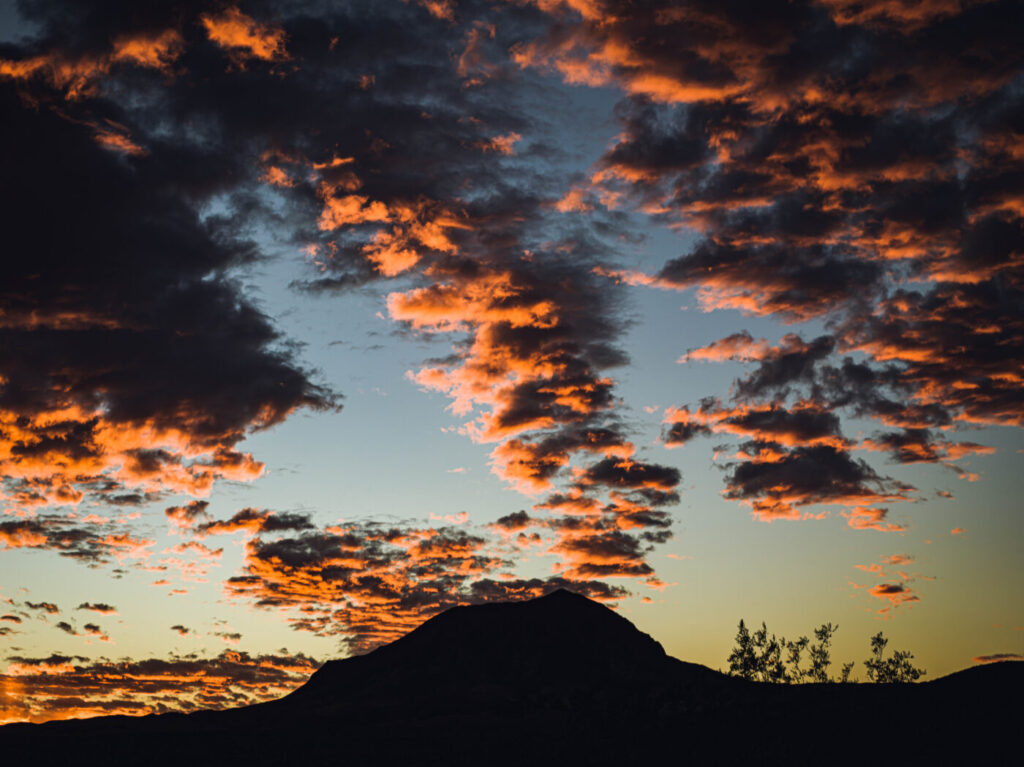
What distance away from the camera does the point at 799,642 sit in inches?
7530

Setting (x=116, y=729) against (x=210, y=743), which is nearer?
(x=210, y=743)

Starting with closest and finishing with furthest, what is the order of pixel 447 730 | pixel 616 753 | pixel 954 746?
pixel 954 746 → pixel 616 753 → pixel 447 730

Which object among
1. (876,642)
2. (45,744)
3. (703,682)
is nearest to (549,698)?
(703,682)

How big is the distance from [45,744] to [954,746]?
395 feet

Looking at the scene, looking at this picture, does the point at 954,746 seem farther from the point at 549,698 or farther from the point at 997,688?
the point at 549,698

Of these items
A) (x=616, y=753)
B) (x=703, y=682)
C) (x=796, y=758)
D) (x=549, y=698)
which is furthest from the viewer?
(x=703, y=682)

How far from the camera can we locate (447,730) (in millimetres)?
126938

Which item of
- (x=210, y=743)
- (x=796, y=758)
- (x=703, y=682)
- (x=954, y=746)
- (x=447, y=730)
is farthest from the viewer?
(x=703, y=682)

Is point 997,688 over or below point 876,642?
below

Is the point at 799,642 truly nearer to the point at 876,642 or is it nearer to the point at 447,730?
the point at 876,642

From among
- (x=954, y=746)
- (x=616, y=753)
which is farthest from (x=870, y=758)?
(x=616, y=753)

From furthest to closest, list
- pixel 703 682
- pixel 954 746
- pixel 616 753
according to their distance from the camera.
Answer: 1. pixel 703 682
2. pixel 616 753
3. pixel 954 746

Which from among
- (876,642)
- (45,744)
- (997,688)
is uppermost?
(876,642)

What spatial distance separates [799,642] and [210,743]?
454 feet
